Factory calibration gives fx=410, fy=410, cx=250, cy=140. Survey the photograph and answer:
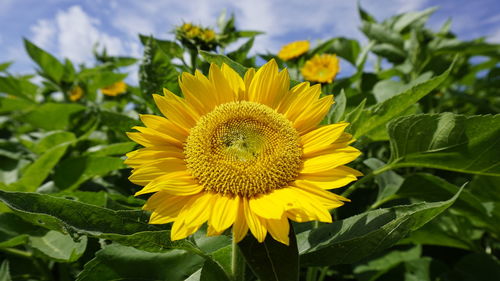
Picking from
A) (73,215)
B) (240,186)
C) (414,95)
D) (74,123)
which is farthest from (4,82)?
(414,95)

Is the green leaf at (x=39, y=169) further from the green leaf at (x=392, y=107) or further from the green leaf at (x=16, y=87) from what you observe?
the green leaf at (x=16, y=87)

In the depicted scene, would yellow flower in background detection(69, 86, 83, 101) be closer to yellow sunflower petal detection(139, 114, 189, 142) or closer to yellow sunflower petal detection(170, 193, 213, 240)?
yellow sunflower petal detection(139, 114, 189, 142)

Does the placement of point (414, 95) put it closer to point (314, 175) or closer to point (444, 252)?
point (314, 175)

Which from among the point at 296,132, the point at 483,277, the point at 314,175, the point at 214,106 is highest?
the point at 214,106

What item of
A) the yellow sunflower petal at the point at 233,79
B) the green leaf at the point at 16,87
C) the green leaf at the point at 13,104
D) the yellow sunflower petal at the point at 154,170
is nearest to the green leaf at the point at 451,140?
the yellow sunflower petal at the point at 233,79

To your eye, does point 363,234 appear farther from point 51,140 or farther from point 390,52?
point 390,52

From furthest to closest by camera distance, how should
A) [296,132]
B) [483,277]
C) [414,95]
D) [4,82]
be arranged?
1. [4,82]
2. [483,277]
3. [414,95]
4. [296,132]
